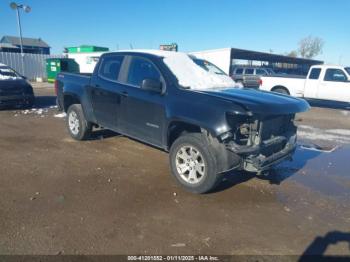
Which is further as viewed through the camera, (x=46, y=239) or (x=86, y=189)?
(x=86, y=189)

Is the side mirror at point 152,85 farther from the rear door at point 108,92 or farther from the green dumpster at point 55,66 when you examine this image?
the green dumpster at point 55,66

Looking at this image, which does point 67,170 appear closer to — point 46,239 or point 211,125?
point 46,239

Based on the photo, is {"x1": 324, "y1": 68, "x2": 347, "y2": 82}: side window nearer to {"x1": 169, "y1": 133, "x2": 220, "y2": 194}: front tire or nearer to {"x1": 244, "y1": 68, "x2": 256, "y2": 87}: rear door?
{"x1": 244, "y1": 68, "x2": 256, "y2": 87}: rear door

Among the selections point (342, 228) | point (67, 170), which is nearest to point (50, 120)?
point (67, 170)

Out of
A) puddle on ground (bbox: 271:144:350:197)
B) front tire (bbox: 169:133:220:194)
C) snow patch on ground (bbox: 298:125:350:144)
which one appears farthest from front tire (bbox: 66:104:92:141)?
snow patch on ground (bbox: 298:125:350:144)

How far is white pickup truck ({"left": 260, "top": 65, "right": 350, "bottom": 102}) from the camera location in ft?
42.6

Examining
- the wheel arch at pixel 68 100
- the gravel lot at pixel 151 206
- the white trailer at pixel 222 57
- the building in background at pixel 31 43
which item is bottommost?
the gravel lot at pixel 151 206

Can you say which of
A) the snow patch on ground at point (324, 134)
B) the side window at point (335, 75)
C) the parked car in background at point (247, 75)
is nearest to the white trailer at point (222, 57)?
the parked car in background at point (247, 75)

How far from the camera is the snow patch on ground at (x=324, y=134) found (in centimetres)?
813

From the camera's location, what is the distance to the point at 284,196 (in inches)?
175

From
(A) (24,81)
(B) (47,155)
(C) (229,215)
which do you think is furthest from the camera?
(A) (24,81)

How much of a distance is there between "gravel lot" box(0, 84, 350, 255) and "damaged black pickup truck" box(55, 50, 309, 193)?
53 cm

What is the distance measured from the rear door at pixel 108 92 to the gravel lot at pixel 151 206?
74cm

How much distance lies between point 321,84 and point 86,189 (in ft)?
40.6
